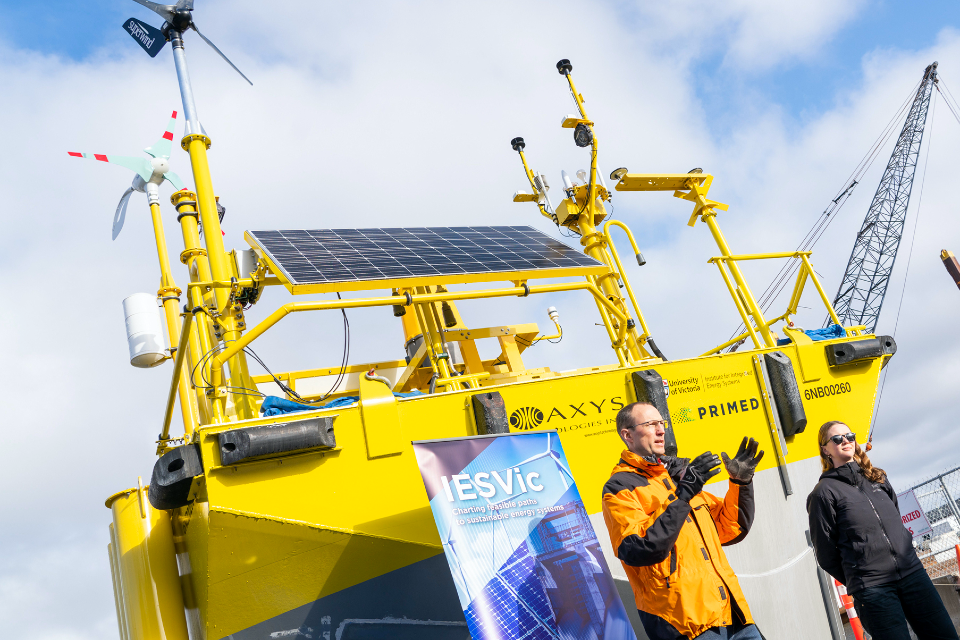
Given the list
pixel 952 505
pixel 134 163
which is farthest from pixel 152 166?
pixel 952 505

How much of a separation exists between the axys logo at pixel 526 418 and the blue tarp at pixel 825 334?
2.99 metres

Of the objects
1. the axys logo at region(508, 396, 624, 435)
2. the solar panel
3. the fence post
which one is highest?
the solar panel

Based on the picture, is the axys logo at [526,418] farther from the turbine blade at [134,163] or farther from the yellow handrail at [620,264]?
the turbine blade at [134,163]

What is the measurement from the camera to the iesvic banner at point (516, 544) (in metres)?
3.92

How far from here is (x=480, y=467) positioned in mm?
4336

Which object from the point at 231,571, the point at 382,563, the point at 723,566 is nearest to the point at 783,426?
the point at 723,566

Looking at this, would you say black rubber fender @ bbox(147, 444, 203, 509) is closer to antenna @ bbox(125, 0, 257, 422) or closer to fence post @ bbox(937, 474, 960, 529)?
antenna @ bbox(125, 0, 257, 422)

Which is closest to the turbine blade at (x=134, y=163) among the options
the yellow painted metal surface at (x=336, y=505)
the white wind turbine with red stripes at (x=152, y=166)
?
the white wind turbine with red stripes at (x=152, y=166)

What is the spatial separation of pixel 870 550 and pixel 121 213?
11439 mm

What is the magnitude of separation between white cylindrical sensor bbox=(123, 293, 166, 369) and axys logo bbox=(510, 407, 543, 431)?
514 cm

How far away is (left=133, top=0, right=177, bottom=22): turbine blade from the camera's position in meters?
9.02

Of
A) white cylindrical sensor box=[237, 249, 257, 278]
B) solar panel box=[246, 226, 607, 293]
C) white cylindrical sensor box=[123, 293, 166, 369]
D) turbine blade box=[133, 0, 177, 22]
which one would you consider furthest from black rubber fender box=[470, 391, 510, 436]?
turbine blade box=[133, 0, 177, 22]

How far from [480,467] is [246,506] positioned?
1.50 meters

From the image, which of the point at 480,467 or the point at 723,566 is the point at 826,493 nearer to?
the point at 723,566
